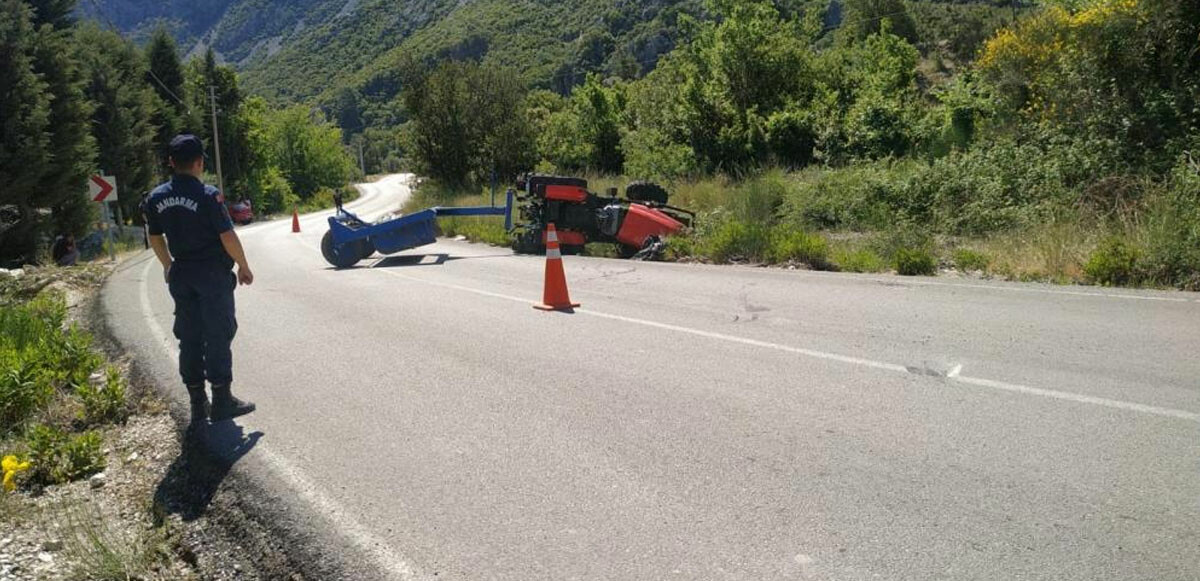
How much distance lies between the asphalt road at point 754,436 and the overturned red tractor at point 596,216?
6.48m

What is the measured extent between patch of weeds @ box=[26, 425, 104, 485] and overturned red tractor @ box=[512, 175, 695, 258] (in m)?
10.7

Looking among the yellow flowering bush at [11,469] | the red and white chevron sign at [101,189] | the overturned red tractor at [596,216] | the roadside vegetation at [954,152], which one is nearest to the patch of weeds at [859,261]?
the roadside vegetation at [954,152]

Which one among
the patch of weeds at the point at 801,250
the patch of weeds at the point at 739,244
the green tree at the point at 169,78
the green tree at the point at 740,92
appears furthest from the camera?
the green tree at the point at 169,78

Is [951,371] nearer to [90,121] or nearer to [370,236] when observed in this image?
[370,236]

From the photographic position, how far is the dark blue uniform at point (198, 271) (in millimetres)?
5281

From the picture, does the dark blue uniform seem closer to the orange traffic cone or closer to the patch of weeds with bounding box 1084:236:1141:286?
the orange traffic cone

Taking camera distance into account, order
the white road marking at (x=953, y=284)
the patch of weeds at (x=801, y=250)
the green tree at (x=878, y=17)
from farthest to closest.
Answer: the green tree at (x=878, y=17)
the patch of weeds at (x=801, y=250)
the white road marking at (x=953, y=284)

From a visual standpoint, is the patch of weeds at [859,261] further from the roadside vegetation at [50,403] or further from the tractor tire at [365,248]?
the roadside vegetation at [50,403]

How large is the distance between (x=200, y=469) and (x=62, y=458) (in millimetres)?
960

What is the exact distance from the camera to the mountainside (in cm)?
10975

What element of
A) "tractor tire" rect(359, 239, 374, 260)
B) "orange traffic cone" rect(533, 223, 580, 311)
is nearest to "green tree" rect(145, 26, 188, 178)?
"tractor tire" rect(359, 239, 374, 260)

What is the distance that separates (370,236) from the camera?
53.5ft

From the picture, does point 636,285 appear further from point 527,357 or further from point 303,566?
point 303,566

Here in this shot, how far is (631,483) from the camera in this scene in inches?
160
